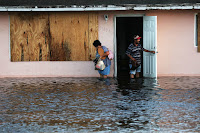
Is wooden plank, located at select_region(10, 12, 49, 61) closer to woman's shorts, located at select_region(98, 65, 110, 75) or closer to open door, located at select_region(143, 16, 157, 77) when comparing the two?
woman's shorts, located at select_region(98, 65, 110, 75)

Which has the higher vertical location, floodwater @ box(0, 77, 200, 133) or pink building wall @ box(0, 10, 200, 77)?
pink building wall @ box(0, 10, 200, 77)

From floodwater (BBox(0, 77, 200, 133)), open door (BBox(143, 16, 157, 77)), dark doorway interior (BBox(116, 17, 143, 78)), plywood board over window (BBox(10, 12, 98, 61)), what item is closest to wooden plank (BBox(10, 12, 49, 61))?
plywood board over window (BBox(10, 12, 98, 61))

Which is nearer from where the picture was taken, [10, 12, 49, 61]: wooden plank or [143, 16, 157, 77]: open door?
[143, 16, 157, 77]: open door

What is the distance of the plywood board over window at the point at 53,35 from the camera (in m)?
19.8

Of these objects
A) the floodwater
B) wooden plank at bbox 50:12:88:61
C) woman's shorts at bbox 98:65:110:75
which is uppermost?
wooden plank at bbox 50:12:88:61

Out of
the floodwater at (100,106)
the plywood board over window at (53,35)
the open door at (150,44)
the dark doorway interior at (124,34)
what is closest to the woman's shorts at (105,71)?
the floodwater at (100,106)

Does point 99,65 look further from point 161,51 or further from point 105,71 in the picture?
point 161,51

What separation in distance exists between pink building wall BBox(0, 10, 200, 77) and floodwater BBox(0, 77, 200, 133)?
2143mm

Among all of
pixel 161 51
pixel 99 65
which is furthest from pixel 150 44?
pixel 99 65

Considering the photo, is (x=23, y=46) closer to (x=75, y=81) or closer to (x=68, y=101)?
(x=75, y=81)

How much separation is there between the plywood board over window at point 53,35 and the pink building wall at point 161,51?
0.77ft

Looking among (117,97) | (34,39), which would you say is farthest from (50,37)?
(117,97)

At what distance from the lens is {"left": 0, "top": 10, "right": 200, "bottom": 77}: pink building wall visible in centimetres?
1984

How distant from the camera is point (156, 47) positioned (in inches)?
758
